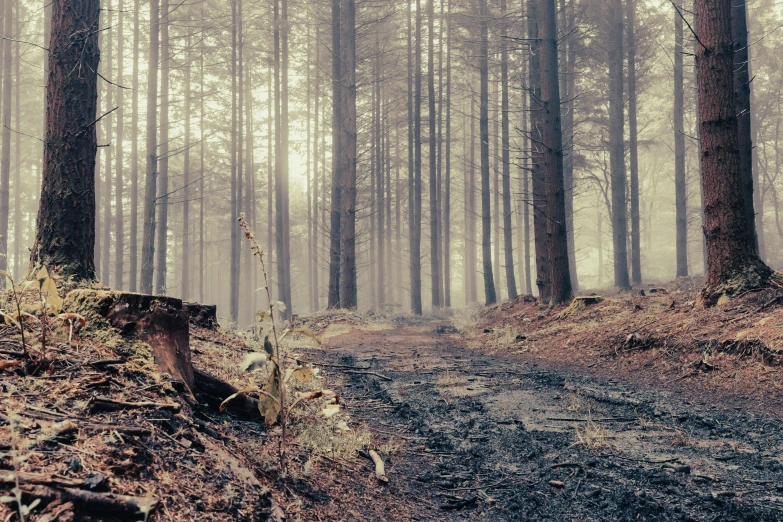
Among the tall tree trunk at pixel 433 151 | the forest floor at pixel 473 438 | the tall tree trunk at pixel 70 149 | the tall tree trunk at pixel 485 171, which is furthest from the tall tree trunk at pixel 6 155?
the tall tree trunk at pixel 485 171

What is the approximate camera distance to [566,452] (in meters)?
4.20

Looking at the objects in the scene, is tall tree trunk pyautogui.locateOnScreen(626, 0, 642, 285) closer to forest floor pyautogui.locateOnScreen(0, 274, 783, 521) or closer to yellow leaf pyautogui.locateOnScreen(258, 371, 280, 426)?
forest floor pyautogui.locateOnScreen(0, 274, 783, 521)

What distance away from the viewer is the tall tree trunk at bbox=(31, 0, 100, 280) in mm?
6113

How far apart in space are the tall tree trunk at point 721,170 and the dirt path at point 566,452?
3.27 meters

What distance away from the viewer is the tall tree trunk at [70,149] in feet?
20.1

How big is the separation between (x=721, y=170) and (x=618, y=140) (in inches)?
604

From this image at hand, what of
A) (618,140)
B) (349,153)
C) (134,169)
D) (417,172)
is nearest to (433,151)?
(417,172)

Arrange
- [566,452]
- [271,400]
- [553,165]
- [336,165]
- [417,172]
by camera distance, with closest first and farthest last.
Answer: [271,400]
[566,452]
[553,165]
[336,165]
[417,172]

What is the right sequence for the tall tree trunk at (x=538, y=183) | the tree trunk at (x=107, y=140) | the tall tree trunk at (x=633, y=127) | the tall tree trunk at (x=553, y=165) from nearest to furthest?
the tall tree trunk at (x=553, y=165)
the tall tree trunk at (x=538, y=183)
the tall tree trunk at (x=633, y=127)
the tree trunk at (x=107, y=140)

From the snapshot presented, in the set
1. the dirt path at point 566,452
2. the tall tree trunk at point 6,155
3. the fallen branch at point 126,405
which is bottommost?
the dirt path at point 566,452

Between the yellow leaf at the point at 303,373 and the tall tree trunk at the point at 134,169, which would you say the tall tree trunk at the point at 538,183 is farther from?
the tall tree trunk at the point at 134,169

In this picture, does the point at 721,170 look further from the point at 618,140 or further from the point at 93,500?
the point at 618,140

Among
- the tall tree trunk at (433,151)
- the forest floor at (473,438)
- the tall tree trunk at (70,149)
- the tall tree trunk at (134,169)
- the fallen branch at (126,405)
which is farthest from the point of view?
the tall tree trunk at (433,151)

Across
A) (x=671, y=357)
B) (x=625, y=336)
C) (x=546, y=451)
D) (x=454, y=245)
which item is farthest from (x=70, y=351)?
(x=454, y=245)
